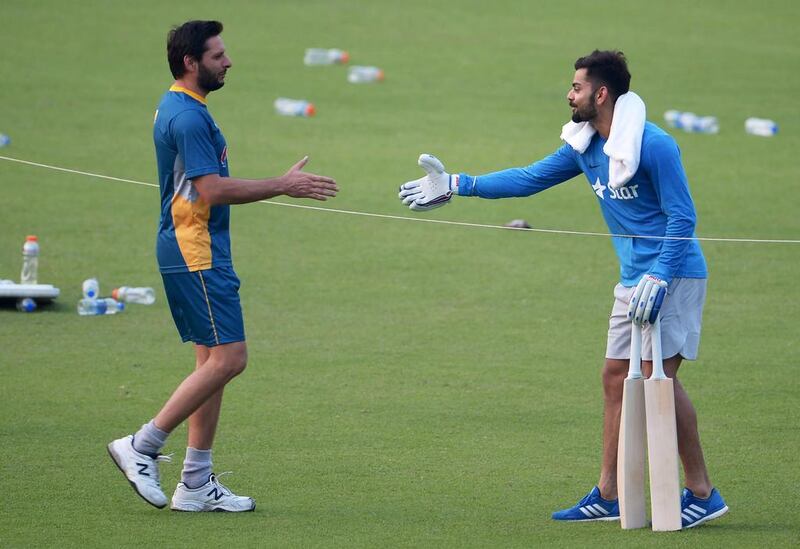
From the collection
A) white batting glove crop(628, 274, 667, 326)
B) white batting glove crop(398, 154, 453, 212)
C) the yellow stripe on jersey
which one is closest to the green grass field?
white batting glove crop(628, 274, 667, 326)

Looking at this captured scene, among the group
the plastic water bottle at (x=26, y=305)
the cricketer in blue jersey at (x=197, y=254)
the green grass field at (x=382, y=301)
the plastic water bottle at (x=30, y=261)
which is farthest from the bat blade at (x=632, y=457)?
the plastic water bottle at (x=30, y=261)

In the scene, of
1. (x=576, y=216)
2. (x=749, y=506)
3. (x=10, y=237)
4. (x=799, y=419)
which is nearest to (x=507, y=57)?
(x=576, y=216)

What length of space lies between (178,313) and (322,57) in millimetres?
16041

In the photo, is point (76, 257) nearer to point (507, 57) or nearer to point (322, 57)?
point (322, 57)

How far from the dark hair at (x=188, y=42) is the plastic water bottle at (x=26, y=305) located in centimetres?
474

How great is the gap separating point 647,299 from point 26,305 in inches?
238

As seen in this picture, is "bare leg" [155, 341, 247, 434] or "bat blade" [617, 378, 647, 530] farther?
"bare leg" [155, 341, 247, 434]

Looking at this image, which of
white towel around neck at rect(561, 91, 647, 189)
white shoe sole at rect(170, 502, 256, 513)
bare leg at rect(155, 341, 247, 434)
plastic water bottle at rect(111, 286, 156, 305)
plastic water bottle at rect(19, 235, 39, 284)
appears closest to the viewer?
white towel around neck at rect(561, 91, 647, 189)

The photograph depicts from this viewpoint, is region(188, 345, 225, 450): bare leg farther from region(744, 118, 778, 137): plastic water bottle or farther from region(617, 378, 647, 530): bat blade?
region(744, 118, 778, 137): plastic water bottle

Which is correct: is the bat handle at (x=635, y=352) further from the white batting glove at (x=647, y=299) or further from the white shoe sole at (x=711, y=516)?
the white shoe sole at (x=711, y=516)

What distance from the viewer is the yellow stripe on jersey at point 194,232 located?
5895 mm

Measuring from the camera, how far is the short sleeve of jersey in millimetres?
5750

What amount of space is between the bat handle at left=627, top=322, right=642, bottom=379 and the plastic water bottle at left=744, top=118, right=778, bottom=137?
13.2 metres

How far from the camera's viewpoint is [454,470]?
6.69 meters
